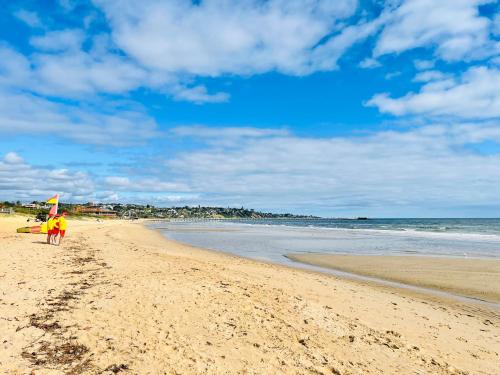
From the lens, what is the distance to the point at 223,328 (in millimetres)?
6855

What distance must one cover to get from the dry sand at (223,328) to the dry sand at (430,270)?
2.60m

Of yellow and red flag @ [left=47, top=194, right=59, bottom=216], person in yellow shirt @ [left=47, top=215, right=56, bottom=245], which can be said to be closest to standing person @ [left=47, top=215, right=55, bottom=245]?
person in yellow shirt @ [left=47, top=215, right=56, bottom=245]

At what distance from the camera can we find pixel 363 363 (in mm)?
5730

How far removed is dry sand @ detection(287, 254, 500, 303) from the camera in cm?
1284

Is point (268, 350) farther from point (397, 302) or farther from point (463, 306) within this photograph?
point (463, 306)

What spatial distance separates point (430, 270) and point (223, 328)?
41.6 ft

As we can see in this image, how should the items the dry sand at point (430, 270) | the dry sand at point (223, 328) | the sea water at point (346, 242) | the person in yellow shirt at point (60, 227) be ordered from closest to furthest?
the dry sand at point (223, 328), the dry sand at point (430, 270), the person in yellow shirt at point (60, 227), the sea water at point (346, 242)

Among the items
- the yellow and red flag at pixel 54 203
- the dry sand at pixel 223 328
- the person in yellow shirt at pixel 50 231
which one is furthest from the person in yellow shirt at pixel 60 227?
the dry sand at pixel 223 328

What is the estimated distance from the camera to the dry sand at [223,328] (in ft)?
18.0

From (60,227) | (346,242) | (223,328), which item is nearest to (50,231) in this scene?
(60,227)

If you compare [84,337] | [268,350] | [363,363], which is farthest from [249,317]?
[84,337]

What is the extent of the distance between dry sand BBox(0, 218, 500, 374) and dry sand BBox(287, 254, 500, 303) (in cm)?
260

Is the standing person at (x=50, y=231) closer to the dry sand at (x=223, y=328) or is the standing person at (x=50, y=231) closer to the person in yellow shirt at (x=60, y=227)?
the person in yellow shirt at (x=60, y=227)

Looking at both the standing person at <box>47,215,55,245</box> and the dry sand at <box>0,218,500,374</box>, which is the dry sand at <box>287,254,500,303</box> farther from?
the standing person at <box>47,215,55,245</box>
